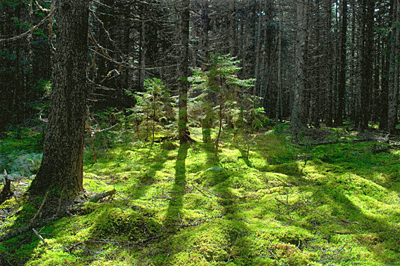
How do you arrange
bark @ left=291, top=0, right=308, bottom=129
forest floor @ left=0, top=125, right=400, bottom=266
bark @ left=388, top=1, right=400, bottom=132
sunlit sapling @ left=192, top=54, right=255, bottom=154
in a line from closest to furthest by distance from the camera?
forest floor @ left=0, top=125, right=400, bottom=266, sunlit sapling @ left=192, top=54, right=255, bottom=154, bark @ left=291, top=0, right=308, bottom=129, bark @ left=388, top=1, right=400, bottom=132

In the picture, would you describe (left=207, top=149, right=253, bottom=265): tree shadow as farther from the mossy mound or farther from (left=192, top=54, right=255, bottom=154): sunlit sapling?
(left=192, top=54, right=255, bottom=154): sunlit sapling

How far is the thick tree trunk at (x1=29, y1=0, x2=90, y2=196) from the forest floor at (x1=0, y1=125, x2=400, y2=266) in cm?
37

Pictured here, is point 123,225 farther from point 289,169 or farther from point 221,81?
point 221,81

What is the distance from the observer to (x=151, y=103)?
891 centimetres

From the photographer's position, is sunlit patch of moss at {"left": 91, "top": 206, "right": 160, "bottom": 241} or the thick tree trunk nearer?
sunlit patch of moss at {"left": 91, "top": 206, "right": 160, "bottom": 241}

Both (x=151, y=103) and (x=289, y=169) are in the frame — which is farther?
(x=151, y=103)

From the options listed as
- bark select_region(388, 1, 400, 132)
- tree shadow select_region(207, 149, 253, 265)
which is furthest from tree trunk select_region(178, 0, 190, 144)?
bark select_region(388, 1, 400, 132)

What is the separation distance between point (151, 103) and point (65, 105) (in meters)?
5.37

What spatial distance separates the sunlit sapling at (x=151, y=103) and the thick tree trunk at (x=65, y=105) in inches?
195

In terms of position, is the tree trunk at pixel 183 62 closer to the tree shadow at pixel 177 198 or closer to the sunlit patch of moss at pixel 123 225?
the tree shadow at pixel 177 198

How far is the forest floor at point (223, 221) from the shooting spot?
2.44m

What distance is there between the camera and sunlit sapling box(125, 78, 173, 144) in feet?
29.1

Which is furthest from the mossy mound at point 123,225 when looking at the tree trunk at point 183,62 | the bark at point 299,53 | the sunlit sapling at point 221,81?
the bark at point 299,53

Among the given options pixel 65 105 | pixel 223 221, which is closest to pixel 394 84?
pixel 223 221
